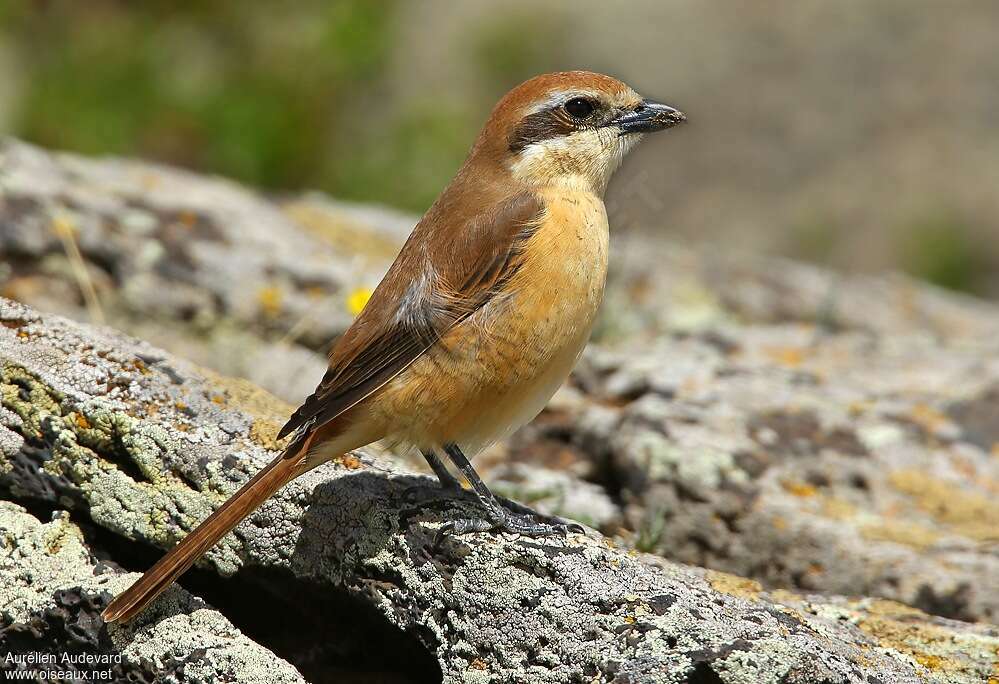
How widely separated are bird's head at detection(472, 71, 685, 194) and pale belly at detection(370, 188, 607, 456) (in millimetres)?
530

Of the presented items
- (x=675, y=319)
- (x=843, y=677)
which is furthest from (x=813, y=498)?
(x=675, y=319)

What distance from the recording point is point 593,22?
1134cm

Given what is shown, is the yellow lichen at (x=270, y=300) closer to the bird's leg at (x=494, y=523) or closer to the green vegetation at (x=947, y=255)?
the bird's leg at (x=494, y=523)

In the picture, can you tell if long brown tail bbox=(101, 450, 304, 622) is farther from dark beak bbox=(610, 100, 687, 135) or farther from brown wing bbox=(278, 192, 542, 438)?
dark beak bbox=(610, 100, 687, 135)

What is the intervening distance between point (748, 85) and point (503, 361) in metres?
7.90

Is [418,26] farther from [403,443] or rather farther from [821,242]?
[403,443]

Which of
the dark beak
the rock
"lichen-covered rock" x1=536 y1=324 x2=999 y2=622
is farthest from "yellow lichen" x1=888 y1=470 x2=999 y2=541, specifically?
the rock

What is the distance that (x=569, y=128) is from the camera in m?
4.42

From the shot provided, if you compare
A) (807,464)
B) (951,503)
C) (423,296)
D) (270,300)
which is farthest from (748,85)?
(423,296)

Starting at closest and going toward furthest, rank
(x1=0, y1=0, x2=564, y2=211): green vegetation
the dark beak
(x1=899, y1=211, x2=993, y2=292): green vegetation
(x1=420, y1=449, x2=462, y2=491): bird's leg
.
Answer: (x1=420, y1=449, x2=462, y2=491): bird's leg < the dark beak < (x1=0, y1=0, x2=564, y2=211): green vegetation < (x1=899, y1=211, x2=993, y2=292): green vegetation

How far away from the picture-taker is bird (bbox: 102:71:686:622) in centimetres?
358

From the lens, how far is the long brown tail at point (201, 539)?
3109 mm

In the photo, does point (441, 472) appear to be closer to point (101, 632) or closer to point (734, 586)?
point (734, 586)

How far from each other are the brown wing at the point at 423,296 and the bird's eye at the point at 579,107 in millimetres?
469
